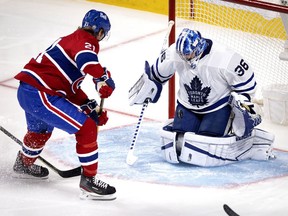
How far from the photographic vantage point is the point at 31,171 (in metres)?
4.93

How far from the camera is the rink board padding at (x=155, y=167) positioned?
4941 mm

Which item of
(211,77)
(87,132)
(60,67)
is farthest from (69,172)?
(211,77)

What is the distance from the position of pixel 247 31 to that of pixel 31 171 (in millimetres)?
1777

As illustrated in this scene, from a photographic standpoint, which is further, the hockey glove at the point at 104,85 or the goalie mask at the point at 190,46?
the goalie mask at the point at 190,46

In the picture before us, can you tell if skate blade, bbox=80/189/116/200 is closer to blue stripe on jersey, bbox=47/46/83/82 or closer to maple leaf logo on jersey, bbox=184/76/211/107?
blue stripe on jersey, bbox=47/46/83/82

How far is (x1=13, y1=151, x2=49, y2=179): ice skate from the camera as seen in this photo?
493 centimetres

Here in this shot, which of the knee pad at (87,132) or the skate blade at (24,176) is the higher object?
the knee pad at (87,132)

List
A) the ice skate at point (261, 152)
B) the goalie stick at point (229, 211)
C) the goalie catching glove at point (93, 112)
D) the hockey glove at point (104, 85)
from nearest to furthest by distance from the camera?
the goalie stick at point (229, 211), the hockey glove at point (104, 85), the goalie catching glove at point (93, 112), the ice skate at point (261, 152)

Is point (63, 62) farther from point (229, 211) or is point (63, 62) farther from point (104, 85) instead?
point (229, 211)

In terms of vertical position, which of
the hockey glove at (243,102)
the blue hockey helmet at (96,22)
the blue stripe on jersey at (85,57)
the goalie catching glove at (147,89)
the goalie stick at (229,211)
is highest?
the blue hockey helmet at (96,22)

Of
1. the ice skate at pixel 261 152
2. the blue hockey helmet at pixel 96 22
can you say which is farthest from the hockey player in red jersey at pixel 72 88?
the ice skate at pixel 261 152

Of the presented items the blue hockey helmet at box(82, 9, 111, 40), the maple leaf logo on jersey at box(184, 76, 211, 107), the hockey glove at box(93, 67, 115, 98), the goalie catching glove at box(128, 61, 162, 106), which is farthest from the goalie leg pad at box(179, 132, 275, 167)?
the blue hockey helmet at box(82, 9, 111, 40)

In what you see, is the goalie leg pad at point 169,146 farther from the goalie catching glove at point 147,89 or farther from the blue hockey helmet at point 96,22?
the blue hockey helmet at point 96,22

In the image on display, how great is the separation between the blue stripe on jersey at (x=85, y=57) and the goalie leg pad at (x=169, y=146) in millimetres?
759
